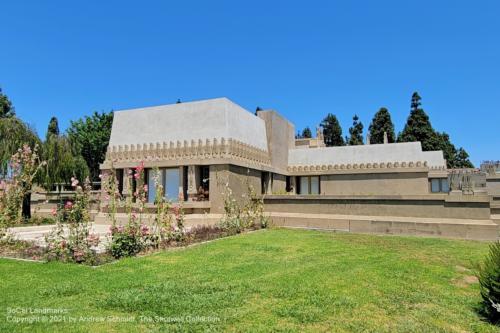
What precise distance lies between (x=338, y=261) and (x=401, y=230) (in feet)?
21.4

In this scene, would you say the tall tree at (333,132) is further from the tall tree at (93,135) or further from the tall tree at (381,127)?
the tall tree at (93,135)

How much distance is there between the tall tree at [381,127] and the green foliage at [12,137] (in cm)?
4225

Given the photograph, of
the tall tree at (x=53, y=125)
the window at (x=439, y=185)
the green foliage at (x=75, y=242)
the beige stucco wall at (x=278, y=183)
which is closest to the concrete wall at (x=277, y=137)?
the beige stucco wall at (x=278, y=183)

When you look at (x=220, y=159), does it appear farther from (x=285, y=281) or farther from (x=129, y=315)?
(x=129, y=315)

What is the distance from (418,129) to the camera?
46781 mm

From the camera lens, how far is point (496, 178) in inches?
845

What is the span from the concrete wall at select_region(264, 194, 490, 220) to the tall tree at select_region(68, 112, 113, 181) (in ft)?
84.4

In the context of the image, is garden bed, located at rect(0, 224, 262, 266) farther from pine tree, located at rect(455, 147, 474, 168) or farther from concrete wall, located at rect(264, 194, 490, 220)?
pine tree, located at rect(455, 147, 474, 168)

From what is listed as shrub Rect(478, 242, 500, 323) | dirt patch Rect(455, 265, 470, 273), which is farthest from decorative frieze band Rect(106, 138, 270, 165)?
shrub Rect(478, 242, 500, 323)

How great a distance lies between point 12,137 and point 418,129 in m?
44.5

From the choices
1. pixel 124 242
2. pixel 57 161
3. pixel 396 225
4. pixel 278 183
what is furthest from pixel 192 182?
pixel 57 161

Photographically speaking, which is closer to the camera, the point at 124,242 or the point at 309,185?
the point at 124,242

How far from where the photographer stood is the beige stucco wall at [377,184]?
19.1 metres

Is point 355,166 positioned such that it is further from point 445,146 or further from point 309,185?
point 445,146
